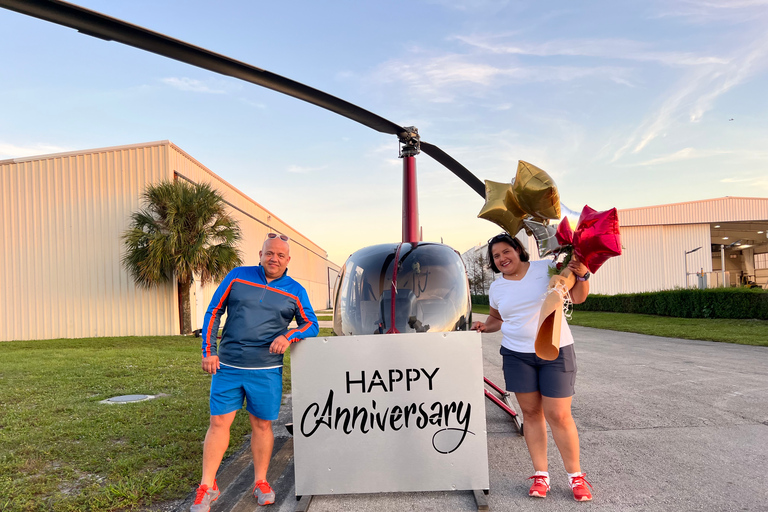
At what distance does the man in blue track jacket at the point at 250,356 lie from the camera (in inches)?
127

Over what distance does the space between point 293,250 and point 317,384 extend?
1348 inches

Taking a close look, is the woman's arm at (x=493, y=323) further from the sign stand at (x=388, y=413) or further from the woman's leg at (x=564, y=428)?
the woman's leg at (x=564, y=428)

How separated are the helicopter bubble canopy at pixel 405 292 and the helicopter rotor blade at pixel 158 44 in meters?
1.68

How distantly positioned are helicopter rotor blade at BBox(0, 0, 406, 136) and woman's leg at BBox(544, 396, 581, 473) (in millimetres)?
3359

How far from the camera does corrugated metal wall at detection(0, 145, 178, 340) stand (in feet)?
57.0

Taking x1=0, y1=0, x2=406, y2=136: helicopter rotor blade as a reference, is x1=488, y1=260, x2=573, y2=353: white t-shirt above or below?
below

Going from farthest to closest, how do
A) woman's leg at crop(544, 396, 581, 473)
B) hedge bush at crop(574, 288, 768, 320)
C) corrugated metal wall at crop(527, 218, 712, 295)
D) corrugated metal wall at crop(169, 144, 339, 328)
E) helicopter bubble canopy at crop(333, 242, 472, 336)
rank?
1. corrugated metal wall at crop(527, 218, 712, 295)
2. corrugated metal wall at crop(169, 144, 339, 328)
3. hedge bush at crop(574, 288, 768, 320)
4. helicopter bubble canopy at crop(333, 242, 472, 336)
5. woman's leg at crop(544, 396, 581, 473)

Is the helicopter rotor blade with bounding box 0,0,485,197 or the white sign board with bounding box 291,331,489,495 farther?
the white sign board with bounding box 291,331,489,495

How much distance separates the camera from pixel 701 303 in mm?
20172

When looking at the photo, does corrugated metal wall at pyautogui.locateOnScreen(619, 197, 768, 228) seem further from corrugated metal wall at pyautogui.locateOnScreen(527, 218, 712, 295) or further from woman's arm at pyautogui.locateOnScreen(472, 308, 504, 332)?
woman's arm at pyautogui.locateOnScreen(472, 308, 504, 332)

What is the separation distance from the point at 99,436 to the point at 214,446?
2384 mm

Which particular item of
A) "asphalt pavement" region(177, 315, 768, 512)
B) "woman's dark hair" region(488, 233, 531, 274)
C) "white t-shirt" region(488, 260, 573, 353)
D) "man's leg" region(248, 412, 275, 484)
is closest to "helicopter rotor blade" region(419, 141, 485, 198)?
"asphalt pavement" region(177, 315, 768, 512)

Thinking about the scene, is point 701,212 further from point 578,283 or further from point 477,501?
point 477,501

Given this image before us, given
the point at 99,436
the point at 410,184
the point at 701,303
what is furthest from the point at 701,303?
the point at 99,436
